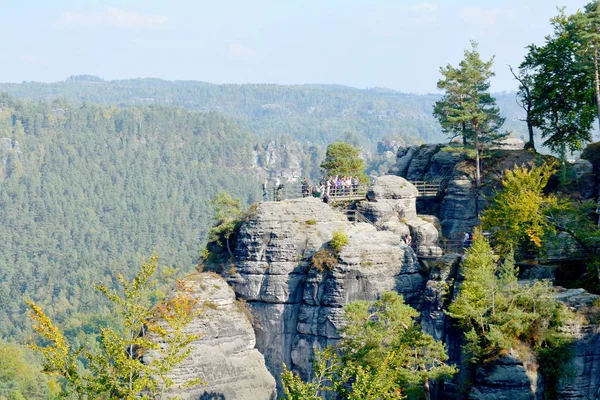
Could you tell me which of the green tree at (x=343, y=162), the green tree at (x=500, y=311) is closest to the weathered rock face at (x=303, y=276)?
the green tree at (x=500, y=311)

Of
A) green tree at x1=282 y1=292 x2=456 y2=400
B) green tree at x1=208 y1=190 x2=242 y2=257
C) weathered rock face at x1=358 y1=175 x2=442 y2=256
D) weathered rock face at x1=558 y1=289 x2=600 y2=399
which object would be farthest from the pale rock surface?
weathered rock face at x1=558 y1=289 x2=600 y2=399

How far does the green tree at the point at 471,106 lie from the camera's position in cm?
5878

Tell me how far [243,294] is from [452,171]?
16.2 meters

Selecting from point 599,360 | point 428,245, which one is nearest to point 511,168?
point 428,245

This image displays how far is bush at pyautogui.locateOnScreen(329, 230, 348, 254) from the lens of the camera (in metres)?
50.3

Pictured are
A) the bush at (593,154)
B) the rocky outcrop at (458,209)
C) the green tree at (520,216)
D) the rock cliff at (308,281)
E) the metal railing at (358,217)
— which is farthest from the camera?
the rocky outcrop at (458,209)

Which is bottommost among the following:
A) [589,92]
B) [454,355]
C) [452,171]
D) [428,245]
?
[454,355]

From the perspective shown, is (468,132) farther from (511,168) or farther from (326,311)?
(326,311)

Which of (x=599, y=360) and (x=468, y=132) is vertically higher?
(x=468, y=132)

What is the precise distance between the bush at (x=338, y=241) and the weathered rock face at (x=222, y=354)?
237 inches

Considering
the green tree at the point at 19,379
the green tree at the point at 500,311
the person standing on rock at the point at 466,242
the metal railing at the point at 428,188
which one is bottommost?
the green tree at the point at 19,379

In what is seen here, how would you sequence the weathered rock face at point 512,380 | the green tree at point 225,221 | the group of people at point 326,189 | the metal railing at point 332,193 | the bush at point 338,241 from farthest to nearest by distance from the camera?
the group of people at point 326,189, the metal railing at point 332,193, the green tree at point 225,221, the bush at point 338,241, the weathered rock face at point 512,380

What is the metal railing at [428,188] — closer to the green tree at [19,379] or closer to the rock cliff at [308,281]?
the rock cliff at [308,281]

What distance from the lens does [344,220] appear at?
54875 millimetres
